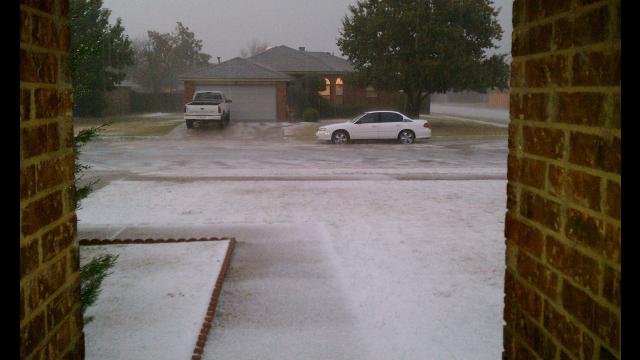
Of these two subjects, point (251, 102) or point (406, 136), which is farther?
point (251, 102)

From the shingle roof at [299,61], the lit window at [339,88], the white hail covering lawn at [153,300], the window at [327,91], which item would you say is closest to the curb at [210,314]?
the white hail covering lawn at [153,300]

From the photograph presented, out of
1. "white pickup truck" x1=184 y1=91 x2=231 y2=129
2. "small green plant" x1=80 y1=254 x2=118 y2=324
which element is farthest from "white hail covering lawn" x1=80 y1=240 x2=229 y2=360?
"white pickup truck" x1=184 y1=91 x2=231 y2=129

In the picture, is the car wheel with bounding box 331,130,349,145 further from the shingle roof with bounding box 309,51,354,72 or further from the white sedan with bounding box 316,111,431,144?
the shingle roof with bounding box 309,51,354,72

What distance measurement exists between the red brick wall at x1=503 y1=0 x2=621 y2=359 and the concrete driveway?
8.57 feet

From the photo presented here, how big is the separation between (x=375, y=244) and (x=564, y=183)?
6.44 metres

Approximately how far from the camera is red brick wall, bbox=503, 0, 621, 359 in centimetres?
176

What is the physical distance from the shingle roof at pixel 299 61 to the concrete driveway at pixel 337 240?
91.0 feet

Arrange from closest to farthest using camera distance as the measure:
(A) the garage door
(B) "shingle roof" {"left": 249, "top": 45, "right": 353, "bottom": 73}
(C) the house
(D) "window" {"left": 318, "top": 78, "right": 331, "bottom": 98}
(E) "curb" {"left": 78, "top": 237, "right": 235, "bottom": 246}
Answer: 1. (E) "curb" {"left": 78, "top": 237, "right": 235, "bottom": 246}
2. (C) the house
3. (A) the garage door
4. (D) "window" {"left": 318, "top": 78, "right": 331, "bottom": 98}
5. (B) "shingle roof" {"left": 249, "top": 45, "right": 353, "bottom": 73}

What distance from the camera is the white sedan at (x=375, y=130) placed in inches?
1033

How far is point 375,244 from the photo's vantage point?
8453 mm

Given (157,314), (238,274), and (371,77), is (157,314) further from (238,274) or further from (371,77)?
(371,77)

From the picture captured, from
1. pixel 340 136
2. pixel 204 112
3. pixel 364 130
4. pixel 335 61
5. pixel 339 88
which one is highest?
pixel 335 61

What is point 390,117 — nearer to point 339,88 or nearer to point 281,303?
point 339,88

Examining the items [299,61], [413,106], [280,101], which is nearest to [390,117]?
[413,106]
